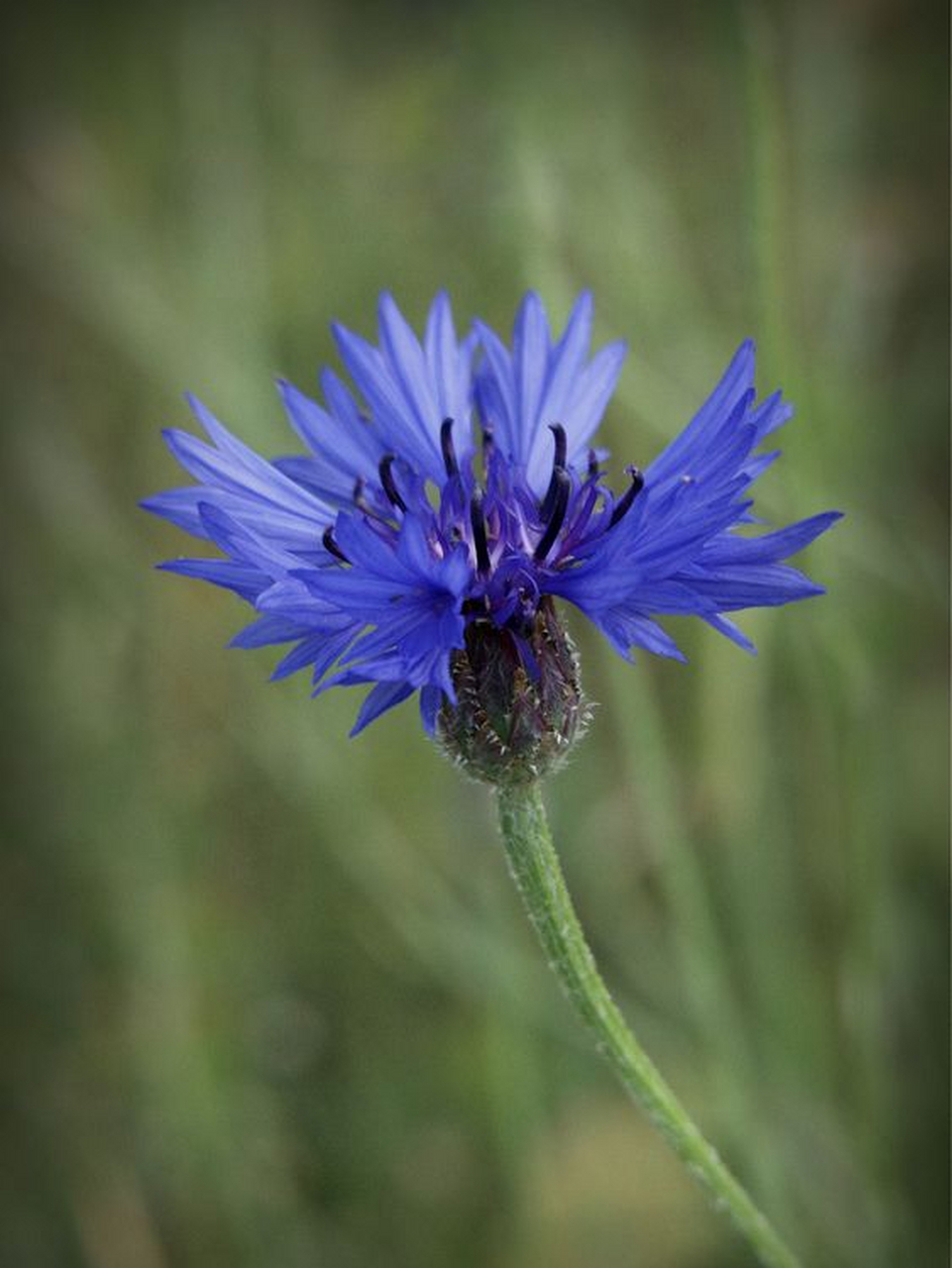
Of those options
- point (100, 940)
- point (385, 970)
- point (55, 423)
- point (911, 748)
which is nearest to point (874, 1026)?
point (911, 748)

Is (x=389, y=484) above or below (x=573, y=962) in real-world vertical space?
above

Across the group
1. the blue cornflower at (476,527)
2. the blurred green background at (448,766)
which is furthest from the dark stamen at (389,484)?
the blurred green background at (448,766)

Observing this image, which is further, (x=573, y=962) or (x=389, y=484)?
(x=389, y=484)

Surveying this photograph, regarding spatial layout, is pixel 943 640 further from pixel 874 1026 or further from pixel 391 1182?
pixel 391 1182

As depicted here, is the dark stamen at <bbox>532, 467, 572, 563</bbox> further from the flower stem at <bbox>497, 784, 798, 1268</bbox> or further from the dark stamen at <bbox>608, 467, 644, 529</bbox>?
the flower stem at <bbox>497, 784, 798, 1268</bbox>

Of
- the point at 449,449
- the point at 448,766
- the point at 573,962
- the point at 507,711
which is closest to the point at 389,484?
the point at 449,449

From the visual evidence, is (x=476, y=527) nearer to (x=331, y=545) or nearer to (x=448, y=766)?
(x=331, y=545)

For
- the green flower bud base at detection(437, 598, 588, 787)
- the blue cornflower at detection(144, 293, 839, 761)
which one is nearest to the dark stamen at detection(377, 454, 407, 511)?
the blue cornflower at detection(144, 293, 839, 761)
